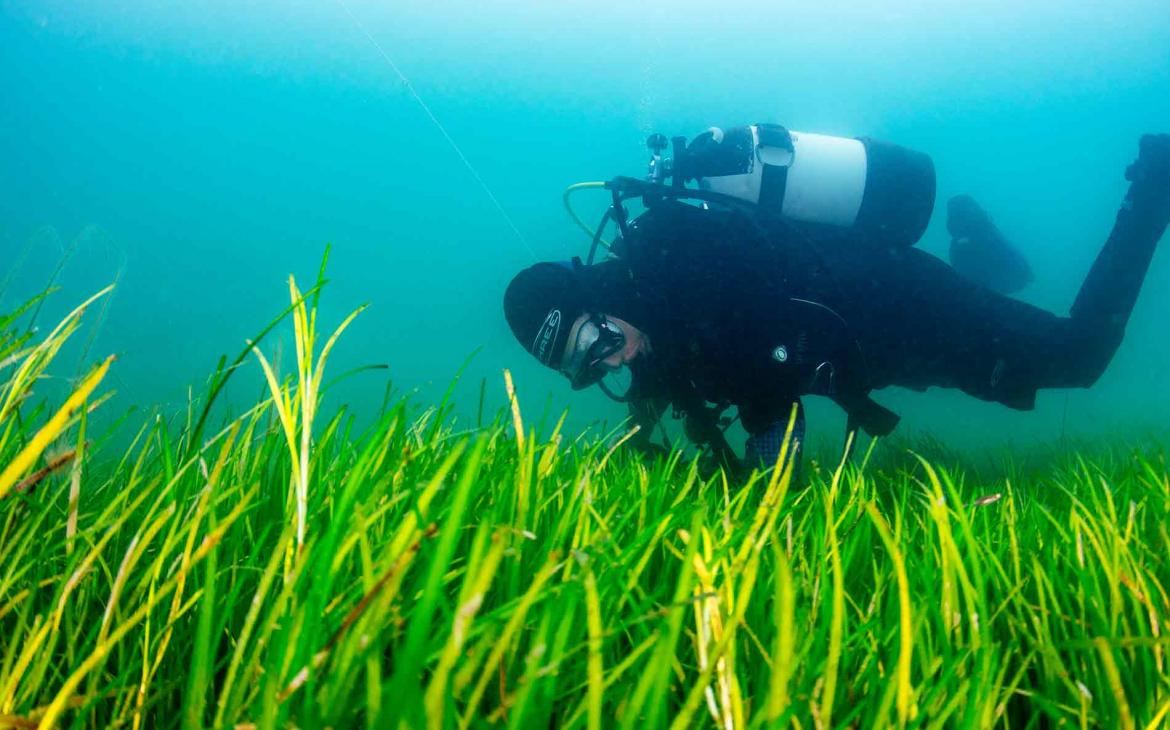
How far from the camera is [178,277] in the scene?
56.6 m

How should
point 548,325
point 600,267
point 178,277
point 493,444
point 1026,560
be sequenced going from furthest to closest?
1. point 178,277
2. point 600,267
3. point 548,325
4. point 493,444
5. point 1026,560

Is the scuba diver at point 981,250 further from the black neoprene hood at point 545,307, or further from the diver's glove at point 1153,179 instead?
the black neoprene hood at point 545,307

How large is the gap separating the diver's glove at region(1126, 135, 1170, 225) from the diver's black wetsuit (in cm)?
1

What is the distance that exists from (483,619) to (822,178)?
467 cm

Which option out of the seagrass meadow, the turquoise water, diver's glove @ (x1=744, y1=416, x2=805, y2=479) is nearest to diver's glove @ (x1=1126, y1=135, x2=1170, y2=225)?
diver's glove @ (x1=744, y1=416, x2=805, y2=479)

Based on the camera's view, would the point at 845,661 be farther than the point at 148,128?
No

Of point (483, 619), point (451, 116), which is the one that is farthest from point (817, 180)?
point (451, 116)

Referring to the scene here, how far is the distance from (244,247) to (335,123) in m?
17.9

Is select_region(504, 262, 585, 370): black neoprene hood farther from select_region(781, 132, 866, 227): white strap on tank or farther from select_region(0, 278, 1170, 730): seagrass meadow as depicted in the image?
select_region(0, 278, 1170, 730): seagrass meadow

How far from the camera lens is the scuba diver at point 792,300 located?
3.63 meters

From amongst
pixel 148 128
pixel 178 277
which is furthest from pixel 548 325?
pixel 148 128

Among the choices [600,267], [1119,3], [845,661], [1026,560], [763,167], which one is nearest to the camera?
[845,661]

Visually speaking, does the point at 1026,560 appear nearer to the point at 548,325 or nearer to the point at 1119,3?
the point at 548,325

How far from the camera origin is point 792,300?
3.73 metres
